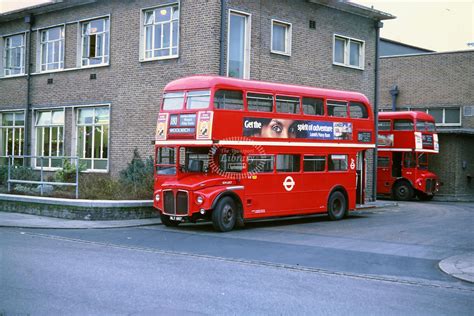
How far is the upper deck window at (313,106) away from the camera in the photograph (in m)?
18.8

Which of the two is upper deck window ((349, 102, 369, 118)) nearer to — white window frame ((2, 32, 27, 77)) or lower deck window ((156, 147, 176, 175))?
lower deck window ((156, 147, 176, 175))

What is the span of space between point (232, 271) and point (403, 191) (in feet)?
74.6

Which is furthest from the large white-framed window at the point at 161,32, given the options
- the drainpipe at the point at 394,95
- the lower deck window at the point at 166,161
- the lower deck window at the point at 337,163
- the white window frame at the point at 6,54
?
the drainpipe at the point at 394,95

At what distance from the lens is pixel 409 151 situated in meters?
31.0

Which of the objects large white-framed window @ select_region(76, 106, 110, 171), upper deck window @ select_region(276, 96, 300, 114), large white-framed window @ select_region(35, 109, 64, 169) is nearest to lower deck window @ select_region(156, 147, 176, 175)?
upper deck window @ select_region(276, 96, 300, 114)

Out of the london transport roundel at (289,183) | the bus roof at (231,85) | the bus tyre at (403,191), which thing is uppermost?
the bus roof at (231,85)

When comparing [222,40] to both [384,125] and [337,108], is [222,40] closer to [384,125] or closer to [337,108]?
[337,108]

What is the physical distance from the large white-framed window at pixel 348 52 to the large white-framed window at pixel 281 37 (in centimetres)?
284

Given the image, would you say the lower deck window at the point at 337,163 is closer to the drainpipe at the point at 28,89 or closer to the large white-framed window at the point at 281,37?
the large white-framed window at the point at 281,37

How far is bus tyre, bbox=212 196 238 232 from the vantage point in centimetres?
1608

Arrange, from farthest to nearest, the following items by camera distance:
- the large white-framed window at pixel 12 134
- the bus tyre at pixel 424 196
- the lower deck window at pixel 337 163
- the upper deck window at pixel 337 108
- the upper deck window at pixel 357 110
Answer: the bus tyre at pixel 424 196
the large white-framed window at pixel 12 134
the upper deck window at pixel 357 110
the lower deck window at pixel 337 163
the upper deck window at pixel 337 108

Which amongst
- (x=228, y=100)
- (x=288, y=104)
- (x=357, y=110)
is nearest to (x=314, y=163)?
(x=288, y=104)

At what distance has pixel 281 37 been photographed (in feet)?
77.4

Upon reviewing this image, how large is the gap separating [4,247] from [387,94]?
102 feet
